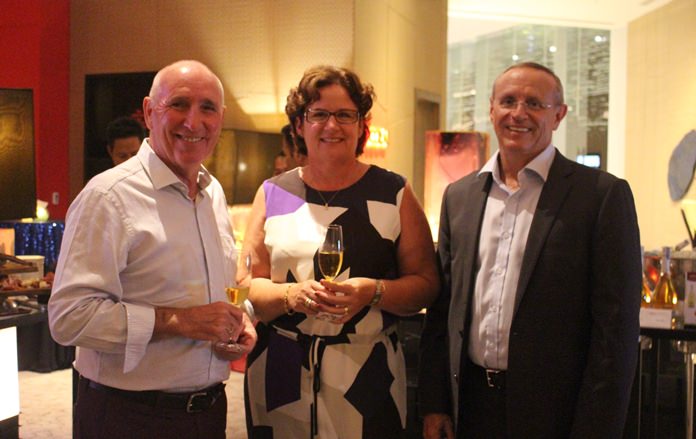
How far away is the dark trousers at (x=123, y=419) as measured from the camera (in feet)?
6.24

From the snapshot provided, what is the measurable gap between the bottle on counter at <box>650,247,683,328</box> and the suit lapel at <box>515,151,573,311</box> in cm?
129

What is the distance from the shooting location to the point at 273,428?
2.44 meters

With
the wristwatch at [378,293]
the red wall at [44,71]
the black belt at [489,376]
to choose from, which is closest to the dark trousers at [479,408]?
the black belt at [489,376]

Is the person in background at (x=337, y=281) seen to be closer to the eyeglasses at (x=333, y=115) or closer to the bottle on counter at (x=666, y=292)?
the eyeglasses at (x=333, y=115)

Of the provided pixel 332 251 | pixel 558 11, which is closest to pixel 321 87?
pixel 332 251

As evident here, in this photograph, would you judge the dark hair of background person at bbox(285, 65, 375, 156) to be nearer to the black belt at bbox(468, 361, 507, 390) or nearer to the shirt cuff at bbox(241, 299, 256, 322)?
the shirt cuff at bbox(241, 299, 256, 322)

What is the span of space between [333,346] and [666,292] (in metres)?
1.67

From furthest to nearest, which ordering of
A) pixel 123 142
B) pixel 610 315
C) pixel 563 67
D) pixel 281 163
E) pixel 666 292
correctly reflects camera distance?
pixel 563 67, pixel 281 163, pixel 123 142, pixel 666 292, pixel 610 315

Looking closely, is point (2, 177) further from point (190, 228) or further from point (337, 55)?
point (337, 55)

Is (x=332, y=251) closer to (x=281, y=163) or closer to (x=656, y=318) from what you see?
(x=656, y=318)

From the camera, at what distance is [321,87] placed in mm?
2400

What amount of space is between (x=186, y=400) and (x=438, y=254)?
97 centimetres

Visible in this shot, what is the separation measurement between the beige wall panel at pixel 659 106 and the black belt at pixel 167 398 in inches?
334

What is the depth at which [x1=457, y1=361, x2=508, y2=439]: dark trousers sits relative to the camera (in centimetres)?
222
